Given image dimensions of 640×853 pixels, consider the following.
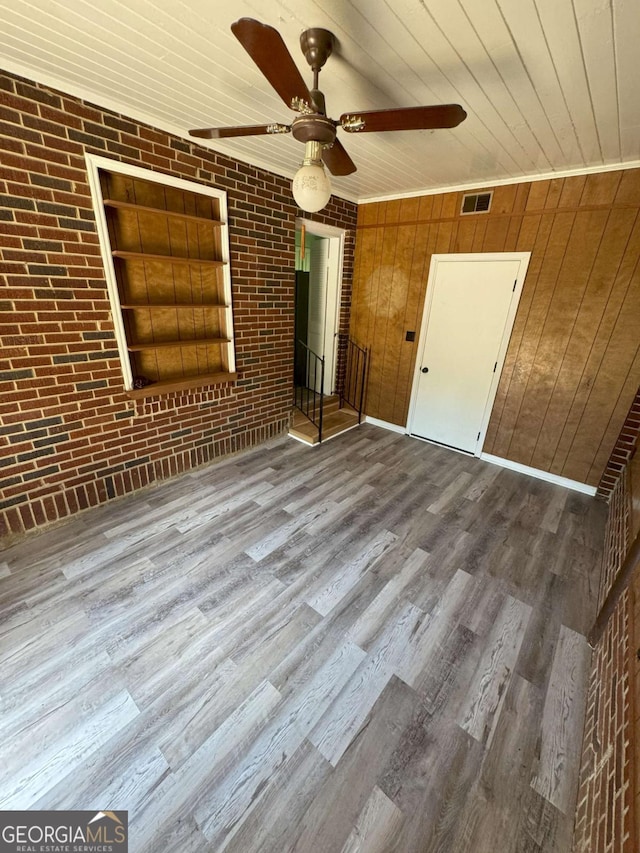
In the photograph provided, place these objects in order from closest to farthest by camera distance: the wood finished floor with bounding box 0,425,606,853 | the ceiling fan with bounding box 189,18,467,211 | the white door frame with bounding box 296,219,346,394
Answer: the wood finished floor with bounding box 0,425,606,853 → the ceiling fan with bounding box 189,18,467,211 → the white door frame with bounding box 296,219,346,394

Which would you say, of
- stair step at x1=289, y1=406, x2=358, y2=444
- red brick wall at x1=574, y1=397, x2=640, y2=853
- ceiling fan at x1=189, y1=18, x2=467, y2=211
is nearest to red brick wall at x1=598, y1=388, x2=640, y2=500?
red brick wall at x1=574, y1=397, x2=640, y2=853

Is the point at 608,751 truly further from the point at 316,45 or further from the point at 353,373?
the point at 353,373

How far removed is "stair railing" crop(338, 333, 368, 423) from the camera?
457 cm

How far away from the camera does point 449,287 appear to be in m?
3.60

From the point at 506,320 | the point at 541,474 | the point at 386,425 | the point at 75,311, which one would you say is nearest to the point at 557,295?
the point at 506,320

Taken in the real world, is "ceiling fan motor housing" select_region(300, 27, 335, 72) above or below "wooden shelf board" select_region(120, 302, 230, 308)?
above

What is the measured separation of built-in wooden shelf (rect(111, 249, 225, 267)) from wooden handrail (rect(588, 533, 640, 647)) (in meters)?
3.31

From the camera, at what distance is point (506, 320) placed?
3.31 meters

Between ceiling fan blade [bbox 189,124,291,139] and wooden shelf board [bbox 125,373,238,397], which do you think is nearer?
ceiling fan blade [bbox 189,124,291,139]

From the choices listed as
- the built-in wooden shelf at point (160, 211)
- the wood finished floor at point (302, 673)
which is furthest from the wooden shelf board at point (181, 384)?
the built-in wooden shelf at point (160, 211)

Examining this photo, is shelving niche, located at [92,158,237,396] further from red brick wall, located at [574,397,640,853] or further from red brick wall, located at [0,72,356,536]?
red brick wall, located at [574,397,640,853]

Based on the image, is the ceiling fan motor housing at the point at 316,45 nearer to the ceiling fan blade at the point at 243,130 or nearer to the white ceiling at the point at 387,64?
the white ceiling at the point at 387,64

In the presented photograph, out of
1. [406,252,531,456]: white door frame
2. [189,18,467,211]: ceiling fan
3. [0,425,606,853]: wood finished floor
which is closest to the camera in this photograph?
[0,425,606,853]: wood finished floor

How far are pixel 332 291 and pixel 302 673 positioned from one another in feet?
13.3
